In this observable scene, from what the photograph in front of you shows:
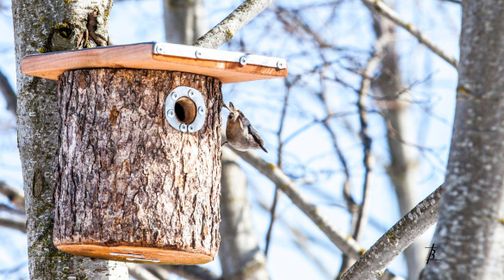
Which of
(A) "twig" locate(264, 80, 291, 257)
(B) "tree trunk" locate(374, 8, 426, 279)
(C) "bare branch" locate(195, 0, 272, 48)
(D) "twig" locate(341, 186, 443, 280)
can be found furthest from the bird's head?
(B) "tree trunk" locate(374, 8, 426, 279)

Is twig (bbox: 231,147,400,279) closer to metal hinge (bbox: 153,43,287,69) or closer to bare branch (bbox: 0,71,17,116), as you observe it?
bare branch (bbox: 0,71,17,116)

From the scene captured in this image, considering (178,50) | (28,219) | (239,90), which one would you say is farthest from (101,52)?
(239,90)

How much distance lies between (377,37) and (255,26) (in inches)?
61.8

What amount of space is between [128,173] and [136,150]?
0.07 metres

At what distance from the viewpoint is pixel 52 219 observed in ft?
10.1

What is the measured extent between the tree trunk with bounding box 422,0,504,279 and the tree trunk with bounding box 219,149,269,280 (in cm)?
337

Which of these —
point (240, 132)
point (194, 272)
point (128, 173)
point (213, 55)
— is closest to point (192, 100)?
point (213, 55)

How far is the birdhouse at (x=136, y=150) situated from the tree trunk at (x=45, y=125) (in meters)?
0.13

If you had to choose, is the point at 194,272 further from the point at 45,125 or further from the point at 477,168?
the point at 477,168

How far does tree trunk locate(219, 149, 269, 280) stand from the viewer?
5.27 m

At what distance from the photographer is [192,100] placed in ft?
9.71

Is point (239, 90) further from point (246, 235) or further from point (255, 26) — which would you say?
point (246, 235)

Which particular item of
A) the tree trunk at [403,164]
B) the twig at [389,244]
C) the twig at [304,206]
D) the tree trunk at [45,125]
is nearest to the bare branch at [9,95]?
the twig at [304,206]

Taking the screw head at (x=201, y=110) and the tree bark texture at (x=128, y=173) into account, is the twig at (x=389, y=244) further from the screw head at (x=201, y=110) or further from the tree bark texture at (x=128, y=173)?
the screw head at (x=201, y=110)
